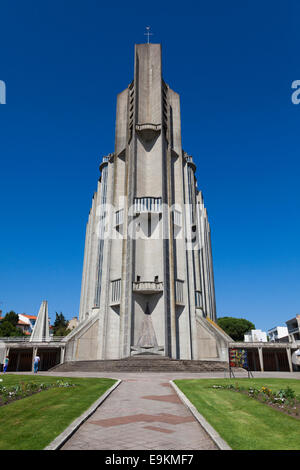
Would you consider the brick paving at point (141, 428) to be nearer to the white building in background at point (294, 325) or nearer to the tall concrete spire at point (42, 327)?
the tall concrete spire at point (42, 327)

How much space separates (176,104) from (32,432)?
50.4m

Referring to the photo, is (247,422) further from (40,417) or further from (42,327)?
(42,327)

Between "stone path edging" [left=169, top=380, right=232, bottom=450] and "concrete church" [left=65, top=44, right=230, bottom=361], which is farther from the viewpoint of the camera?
"concrete church" [left=65, top=44, right=230, bottom=361]

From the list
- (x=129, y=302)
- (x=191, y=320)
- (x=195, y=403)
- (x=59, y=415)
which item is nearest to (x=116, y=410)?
(x=59, y=415)

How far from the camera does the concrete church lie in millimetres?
36344

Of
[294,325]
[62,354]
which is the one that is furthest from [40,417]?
[294,325]

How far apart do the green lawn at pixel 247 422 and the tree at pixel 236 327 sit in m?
76.1

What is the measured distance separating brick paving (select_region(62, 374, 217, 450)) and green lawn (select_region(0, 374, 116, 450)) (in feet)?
1.57

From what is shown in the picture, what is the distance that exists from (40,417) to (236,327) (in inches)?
3213

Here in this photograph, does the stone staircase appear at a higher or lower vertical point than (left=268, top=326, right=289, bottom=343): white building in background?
lower

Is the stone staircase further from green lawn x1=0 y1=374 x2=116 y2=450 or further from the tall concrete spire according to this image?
green lawn x1=0 y1=374 x2=116 y2=450

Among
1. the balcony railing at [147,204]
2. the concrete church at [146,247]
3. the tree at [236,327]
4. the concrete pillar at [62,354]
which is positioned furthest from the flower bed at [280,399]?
the tree at [236,327]

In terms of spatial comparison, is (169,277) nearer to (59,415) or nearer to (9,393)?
(9,393)

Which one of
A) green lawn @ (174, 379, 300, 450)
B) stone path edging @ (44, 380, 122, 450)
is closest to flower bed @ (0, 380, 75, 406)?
stone path edging @ (44, 380, 122, 450)
